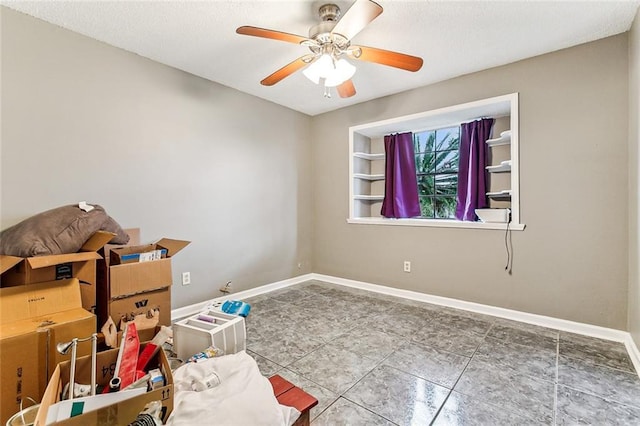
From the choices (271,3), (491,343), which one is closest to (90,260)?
(271,3)

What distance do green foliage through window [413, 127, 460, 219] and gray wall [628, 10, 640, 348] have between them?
5.04 feet

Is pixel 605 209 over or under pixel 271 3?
under

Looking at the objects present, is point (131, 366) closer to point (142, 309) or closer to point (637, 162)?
point (142, 309)

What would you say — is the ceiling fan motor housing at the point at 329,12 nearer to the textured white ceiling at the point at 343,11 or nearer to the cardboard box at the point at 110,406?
the textured white ceiling at the point at 343,11

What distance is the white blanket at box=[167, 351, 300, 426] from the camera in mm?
1192

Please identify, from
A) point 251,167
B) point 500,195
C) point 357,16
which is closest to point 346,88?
point 357,16

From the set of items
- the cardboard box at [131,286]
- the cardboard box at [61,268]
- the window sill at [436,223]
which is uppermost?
the window sill at [436,223]

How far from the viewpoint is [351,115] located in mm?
4059

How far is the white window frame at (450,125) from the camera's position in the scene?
9.32 ft

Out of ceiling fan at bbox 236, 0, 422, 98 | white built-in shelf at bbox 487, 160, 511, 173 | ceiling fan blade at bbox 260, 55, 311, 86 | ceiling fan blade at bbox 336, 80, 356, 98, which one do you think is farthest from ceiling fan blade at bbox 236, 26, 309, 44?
white built-in shelf at bbox 487, 160, 511, 173

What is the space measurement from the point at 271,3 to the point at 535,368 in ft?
9.85

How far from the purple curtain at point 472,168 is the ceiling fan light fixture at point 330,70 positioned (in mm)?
1744

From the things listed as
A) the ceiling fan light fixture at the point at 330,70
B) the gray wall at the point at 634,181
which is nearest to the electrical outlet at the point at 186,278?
the ceiling fan light fixture at the point at 330,70

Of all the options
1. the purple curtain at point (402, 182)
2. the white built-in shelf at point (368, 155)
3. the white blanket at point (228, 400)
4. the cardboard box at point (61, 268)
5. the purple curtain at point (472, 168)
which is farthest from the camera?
the white built-in shelf at point (368, 155)
